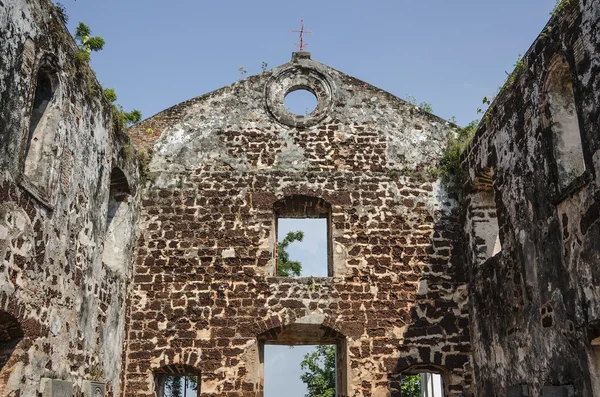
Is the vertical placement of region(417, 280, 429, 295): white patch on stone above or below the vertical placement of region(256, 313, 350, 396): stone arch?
above

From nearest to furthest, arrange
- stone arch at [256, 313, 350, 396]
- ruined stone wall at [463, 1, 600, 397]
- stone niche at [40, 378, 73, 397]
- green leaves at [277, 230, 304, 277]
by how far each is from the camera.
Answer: ruined stone wall at [463, 1, 600, 397], stone niche at [40, 378, 73, 397], stone arch at [256, 313, 350, 396], green leaves at [277, 230, 304, 277]

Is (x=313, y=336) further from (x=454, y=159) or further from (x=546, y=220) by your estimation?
(x=546, y=220)

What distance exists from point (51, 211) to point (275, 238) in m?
4.13

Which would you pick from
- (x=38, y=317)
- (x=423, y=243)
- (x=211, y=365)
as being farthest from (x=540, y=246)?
(x=38, y=317)

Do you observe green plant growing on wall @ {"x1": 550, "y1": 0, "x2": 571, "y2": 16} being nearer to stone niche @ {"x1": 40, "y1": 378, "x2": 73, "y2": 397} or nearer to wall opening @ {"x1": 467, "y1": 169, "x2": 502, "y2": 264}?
wall opening @ {"x1": 467, "y1": 169, "x2": 502, "y2": 264}

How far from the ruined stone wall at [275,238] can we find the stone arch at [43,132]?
326cm

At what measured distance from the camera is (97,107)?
8195 mm

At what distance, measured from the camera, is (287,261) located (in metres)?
20.5

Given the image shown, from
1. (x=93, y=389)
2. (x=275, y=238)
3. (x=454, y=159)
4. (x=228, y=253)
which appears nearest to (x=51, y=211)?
(x=93, y=389)

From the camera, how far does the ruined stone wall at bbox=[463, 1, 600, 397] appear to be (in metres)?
6.07

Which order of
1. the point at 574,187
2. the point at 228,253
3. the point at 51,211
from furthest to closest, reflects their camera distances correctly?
the point at 228,253 < the point at 51,211 < the point at 574,187

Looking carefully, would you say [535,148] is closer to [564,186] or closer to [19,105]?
[564,186]

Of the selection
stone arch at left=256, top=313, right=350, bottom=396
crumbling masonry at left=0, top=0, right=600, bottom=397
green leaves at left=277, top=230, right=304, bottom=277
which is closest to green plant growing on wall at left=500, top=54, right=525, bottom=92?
crumbling masonry at left=0, top=0, right=600, bottom=397

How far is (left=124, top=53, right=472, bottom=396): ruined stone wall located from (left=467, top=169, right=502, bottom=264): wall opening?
50 centimetres
